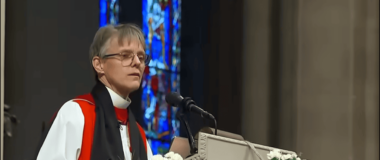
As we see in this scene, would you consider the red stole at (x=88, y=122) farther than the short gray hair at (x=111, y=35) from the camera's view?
No

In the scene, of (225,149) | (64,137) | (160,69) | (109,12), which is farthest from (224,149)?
(160,69)

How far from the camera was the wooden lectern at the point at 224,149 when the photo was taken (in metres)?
3.07

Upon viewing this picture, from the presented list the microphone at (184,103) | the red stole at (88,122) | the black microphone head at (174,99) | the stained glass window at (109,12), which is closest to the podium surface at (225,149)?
the microphone at (184,103)

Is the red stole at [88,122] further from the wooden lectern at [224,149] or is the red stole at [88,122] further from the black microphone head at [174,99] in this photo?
the wooden lectern at [224,149]

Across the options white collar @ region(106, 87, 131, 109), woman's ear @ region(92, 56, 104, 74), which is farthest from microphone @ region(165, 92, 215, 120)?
woman's ear @ region(92, 56, 104, 74)

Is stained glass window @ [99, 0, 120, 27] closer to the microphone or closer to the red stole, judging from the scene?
the red stole

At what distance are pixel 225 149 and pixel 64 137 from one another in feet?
2.33

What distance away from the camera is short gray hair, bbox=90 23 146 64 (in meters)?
3.37

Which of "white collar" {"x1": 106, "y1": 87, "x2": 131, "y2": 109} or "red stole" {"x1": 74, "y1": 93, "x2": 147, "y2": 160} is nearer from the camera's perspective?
"red stole" {"x1": 74, "y1": 93, "x2": 147, "y2": 160}

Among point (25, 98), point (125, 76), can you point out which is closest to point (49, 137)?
point (125, 76)

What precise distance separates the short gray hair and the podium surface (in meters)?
0.62

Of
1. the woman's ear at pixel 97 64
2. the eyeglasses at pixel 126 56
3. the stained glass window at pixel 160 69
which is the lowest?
the stained glass window at pixel 160 69

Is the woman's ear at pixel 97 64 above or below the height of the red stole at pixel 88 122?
above

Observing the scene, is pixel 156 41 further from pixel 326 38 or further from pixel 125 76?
pixel 125 76
